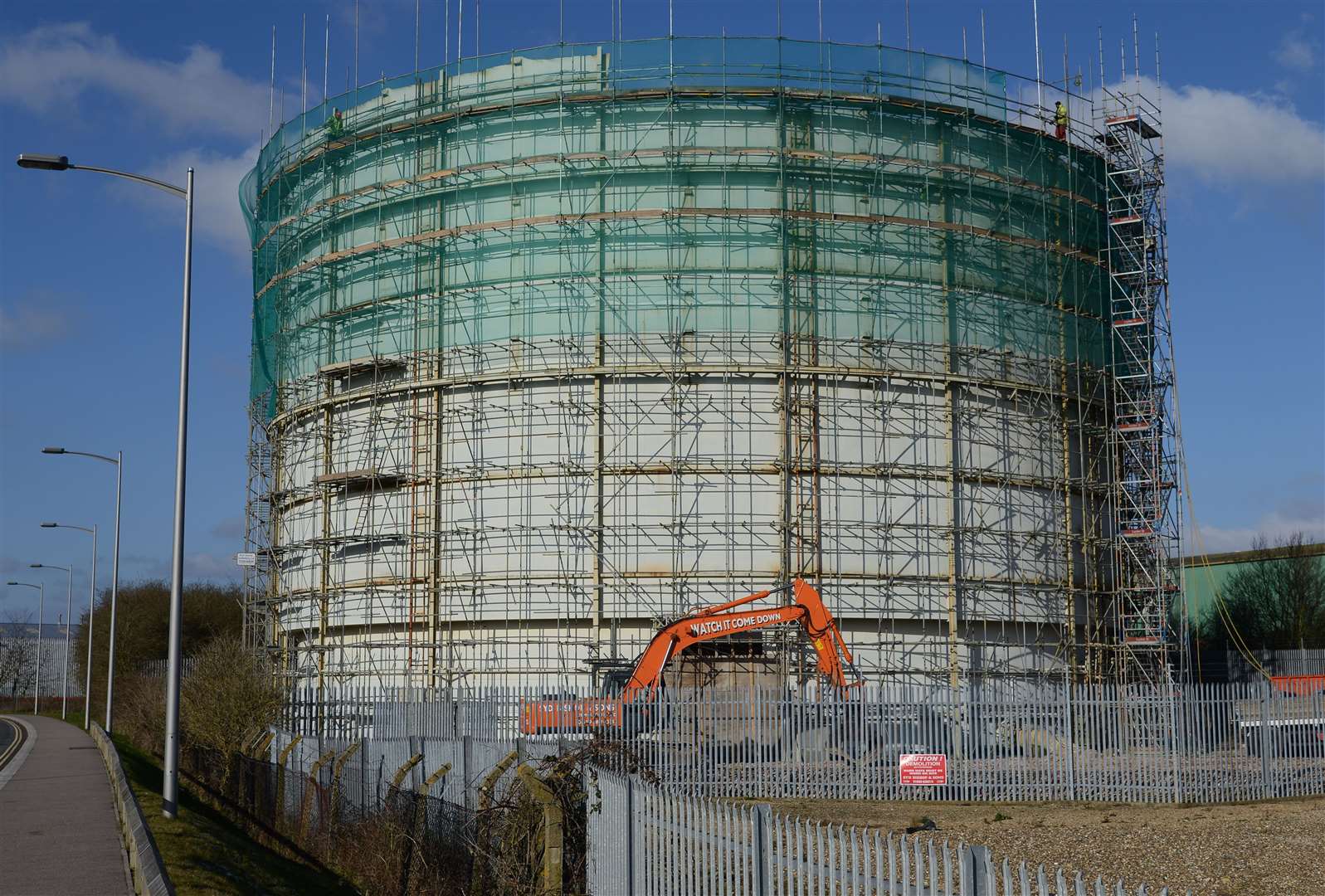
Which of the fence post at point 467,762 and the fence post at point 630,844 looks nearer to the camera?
the fence post at point 630,844

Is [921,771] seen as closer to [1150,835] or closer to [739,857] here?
[1150,835]

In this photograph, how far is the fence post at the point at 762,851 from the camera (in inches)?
376

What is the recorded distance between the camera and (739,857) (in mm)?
10062

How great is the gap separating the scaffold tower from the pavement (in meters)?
24.5

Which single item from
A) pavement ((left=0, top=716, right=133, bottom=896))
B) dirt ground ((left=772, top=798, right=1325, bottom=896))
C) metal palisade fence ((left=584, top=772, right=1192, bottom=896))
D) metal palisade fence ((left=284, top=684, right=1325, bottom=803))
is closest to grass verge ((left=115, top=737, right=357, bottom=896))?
pavement ((left=0, top=716, right=133, bottom=896))

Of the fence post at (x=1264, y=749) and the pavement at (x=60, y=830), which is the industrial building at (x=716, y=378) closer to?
the pavement at (x=60, y=830)

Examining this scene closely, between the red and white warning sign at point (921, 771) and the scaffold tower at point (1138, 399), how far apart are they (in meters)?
14.6

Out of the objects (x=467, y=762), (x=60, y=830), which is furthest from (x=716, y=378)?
(x=60, y=830)

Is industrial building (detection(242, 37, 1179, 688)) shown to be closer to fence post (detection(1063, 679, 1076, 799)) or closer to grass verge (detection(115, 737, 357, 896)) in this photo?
fence post (detection(1063, 679, 1076, 799))

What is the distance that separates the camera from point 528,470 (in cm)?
3362

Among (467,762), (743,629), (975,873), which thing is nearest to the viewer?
(975,873)

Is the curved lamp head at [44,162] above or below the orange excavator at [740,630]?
above

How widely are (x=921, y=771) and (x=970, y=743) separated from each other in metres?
1.24

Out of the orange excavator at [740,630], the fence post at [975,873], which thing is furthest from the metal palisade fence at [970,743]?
the fence post at [975,873]
